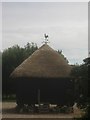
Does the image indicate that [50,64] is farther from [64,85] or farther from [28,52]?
[28,52]

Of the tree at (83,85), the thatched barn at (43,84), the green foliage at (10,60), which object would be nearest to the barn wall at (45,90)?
the thatched barn at (43,84)

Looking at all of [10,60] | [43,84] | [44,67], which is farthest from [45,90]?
[10,60]

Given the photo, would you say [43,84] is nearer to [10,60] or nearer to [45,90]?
[45,90]

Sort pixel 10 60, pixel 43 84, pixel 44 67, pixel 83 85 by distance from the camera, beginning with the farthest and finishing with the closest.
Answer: pixel 10 60 → pixel 44 67 → pixel 43 84 → pixel 83 85

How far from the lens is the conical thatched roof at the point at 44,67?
27594 millimetres

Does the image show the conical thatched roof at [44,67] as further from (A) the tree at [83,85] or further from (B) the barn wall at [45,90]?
(A) the tree at [83,85]

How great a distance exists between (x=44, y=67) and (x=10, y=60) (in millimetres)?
19555

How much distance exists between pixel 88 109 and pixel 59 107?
14036 millimetres

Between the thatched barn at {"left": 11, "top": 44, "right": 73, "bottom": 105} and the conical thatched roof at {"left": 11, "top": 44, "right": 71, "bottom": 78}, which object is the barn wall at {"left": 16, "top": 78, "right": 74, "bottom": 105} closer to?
the thatched barn at {"left": 11, "top": 44, "right": 73, "bottom": 105}

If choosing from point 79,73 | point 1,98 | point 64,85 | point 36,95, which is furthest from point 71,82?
point 1,98

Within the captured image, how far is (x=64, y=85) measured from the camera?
2773 cm

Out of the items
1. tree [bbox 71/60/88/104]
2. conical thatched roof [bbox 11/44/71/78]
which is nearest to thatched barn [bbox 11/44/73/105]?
conical thatched roof [bbox 11/44/71/78]

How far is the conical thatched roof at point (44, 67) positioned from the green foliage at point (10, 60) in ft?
48.9

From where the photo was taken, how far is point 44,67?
28219 millimetres
